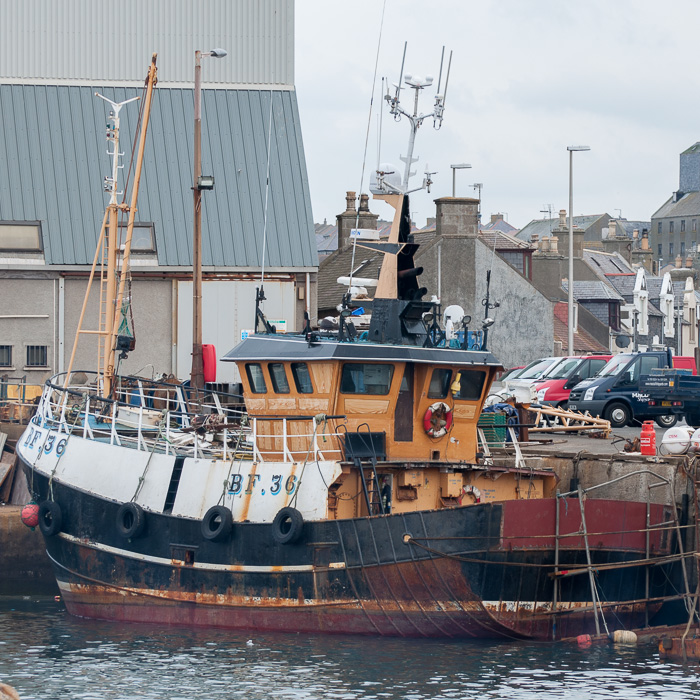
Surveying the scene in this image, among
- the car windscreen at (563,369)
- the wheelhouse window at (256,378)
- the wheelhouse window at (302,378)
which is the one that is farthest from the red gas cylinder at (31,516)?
the car windscreen at (563,369)

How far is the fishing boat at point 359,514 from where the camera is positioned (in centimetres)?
1825

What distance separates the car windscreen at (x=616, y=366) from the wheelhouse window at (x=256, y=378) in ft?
42.5

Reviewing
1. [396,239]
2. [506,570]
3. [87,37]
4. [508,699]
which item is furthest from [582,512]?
[87,37]

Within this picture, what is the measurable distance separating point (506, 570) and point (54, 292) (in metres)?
18.8

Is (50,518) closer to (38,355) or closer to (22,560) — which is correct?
(22,560)

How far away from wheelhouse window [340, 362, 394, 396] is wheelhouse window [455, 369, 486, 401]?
126 centimetres

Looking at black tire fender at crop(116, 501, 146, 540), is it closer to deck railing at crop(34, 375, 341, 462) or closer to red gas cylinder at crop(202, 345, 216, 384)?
deck railing at crop(34, 375, 341, 462)

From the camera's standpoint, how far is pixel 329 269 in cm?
4884

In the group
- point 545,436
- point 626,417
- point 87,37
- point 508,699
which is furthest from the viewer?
point 87,37

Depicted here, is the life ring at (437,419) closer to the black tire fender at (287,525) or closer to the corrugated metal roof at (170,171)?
the black tire fender at (287,525)

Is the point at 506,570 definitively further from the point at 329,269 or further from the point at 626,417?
the point at 329,269

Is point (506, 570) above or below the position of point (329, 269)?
below

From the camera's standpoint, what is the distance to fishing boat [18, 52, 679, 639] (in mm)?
18250

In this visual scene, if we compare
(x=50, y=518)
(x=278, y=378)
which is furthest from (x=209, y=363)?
(x=278, y=378)
